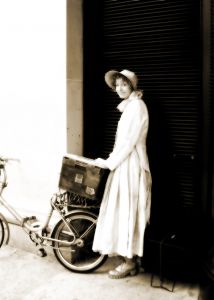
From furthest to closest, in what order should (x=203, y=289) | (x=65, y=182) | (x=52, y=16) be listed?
(x=52, y=16) → (x=65, y=182) → (x=203, y=289)

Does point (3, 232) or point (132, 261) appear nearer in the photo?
point (132, 261)

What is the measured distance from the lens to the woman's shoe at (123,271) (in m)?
5.28

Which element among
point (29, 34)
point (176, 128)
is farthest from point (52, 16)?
point (176, 128)

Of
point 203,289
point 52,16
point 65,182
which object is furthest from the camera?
point 52,16

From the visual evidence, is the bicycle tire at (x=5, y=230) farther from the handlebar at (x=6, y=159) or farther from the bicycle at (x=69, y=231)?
the handlebar at (x=6, y=159)

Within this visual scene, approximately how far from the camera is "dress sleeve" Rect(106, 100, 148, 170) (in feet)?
16.0

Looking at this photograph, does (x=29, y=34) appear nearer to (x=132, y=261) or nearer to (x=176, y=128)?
(x=176, y=128)

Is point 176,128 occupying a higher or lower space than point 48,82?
lower

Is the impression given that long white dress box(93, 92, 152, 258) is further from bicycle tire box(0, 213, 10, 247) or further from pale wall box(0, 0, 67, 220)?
bicycle tire box(0, 213, 10, 247)

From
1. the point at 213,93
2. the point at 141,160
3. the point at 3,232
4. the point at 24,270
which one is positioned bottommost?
the point at 24,270

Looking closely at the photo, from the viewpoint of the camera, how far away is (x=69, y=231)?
543cm

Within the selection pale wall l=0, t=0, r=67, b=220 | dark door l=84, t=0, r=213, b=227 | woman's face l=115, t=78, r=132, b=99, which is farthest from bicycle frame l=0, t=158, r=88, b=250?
woman's face l=115, t=78, r=132, b=99

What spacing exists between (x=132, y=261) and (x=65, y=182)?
139 cm

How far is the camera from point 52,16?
221 inches
